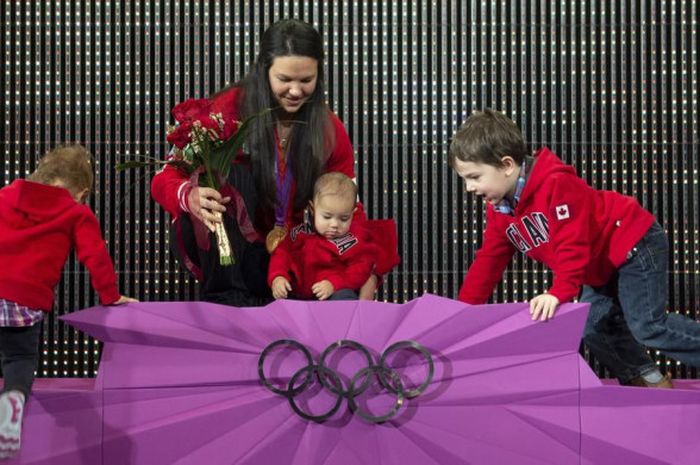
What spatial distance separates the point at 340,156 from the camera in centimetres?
337

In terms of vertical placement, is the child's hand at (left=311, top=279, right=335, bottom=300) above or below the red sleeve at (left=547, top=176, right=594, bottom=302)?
below

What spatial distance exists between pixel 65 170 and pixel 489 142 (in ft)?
3.86

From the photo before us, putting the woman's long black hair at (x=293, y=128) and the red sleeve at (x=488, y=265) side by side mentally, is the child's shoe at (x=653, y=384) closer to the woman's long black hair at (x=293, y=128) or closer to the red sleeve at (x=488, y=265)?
the red sleeve at (x=488, y=265)

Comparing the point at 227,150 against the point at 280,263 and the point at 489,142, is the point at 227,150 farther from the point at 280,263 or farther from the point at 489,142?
the point at 489,142

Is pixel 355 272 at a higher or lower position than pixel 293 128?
lower

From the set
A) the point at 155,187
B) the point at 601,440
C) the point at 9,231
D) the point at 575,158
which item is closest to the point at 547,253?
the point at 601,440

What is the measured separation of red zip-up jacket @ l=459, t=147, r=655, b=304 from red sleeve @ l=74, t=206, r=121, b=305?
3.42 feet

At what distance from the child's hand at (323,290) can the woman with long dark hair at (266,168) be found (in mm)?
145

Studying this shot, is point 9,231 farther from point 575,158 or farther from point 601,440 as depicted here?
point 575,158

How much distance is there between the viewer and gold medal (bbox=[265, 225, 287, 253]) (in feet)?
10.2

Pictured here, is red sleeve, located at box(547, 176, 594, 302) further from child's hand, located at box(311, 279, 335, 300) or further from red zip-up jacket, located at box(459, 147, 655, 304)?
child's hand, located at box(311, 279, 335, 300)

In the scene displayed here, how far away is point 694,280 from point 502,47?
61.4 inches

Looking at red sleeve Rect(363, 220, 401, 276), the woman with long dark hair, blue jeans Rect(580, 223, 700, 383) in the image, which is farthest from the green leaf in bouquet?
blue jeans Rect(580, 223, 700, 383)

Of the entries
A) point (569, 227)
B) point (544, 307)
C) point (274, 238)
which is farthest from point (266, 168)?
point (544, 307)
